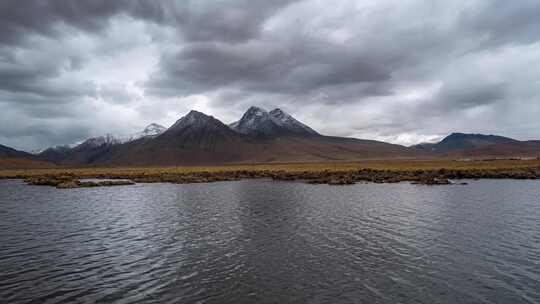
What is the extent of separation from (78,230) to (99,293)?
15.2 m

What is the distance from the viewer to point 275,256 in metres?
20.7

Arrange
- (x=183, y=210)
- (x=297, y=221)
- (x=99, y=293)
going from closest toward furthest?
(x=99, y=293)
(x=297, y=221)
(x=183, y=210)

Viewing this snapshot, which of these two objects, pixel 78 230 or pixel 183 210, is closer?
pixel 78 230

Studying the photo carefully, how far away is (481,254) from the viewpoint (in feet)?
67.5

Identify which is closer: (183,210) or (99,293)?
(99,293)

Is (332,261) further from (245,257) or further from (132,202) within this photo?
(132,202)

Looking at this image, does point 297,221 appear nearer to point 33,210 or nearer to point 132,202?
point 132,202

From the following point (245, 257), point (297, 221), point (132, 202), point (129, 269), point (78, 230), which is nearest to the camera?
point (129, 269)

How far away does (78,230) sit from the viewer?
28.3 meters

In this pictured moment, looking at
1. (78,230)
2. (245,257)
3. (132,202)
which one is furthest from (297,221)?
(132,202)

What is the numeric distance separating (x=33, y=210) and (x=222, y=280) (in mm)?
32282

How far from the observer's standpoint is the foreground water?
49.6 ft

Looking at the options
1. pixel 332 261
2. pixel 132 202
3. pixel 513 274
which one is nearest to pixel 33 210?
pixel 132 202

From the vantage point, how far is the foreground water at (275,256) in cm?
1512
